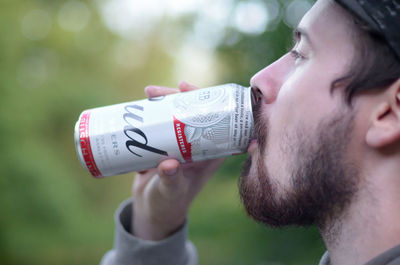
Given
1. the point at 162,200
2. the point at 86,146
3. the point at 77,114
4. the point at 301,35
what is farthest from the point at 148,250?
the point at 77,114

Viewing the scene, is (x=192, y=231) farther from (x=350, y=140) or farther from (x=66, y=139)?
(x=350, y=140)

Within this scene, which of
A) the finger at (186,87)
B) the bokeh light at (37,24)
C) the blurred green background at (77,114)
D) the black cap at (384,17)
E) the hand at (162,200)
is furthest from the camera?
the bokeh light at (37,24)

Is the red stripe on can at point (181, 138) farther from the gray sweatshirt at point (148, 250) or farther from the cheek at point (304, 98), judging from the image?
the gray sweatshirt at point (148, 250)

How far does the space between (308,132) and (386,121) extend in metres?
0.17

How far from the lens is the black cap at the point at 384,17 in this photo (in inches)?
34.2

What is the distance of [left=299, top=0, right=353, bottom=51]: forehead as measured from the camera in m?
1.00

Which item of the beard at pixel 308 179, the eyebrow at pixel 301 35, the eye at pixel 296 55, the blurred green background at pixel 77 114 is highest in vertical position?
the eyebrow at pixel 301 35

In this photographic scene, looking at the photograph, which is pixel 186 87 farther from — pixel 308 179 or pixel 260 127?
pixel 308 179

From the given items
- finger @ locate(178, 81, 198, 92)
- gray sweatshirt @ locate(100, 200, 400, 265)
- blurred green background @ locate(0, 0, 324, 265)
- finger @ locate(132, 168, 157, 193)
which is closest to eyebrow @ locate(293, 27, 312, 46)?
finger @ locate(178, 81, 198, 92)

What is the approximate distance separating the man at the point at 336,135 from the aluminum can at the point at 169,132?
4 centimetres

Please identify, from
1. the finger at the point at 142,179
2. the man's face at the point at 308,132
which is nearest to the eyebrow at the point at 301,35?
the man's face at the point at 308,132

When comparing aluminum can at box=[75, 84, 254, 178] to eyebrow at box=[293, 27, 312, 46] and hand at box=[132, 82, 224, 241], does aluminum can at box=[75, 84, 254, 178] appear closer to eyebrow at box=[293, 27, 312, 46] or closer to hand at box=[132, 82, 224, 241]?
eyebrow at box=[293, 27, 312, 46]

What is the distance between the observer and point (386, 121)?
0.95 metres

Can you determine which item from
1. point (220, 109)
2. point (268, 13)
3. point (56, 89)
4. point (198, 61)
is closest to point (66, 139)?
point (56, 89)
